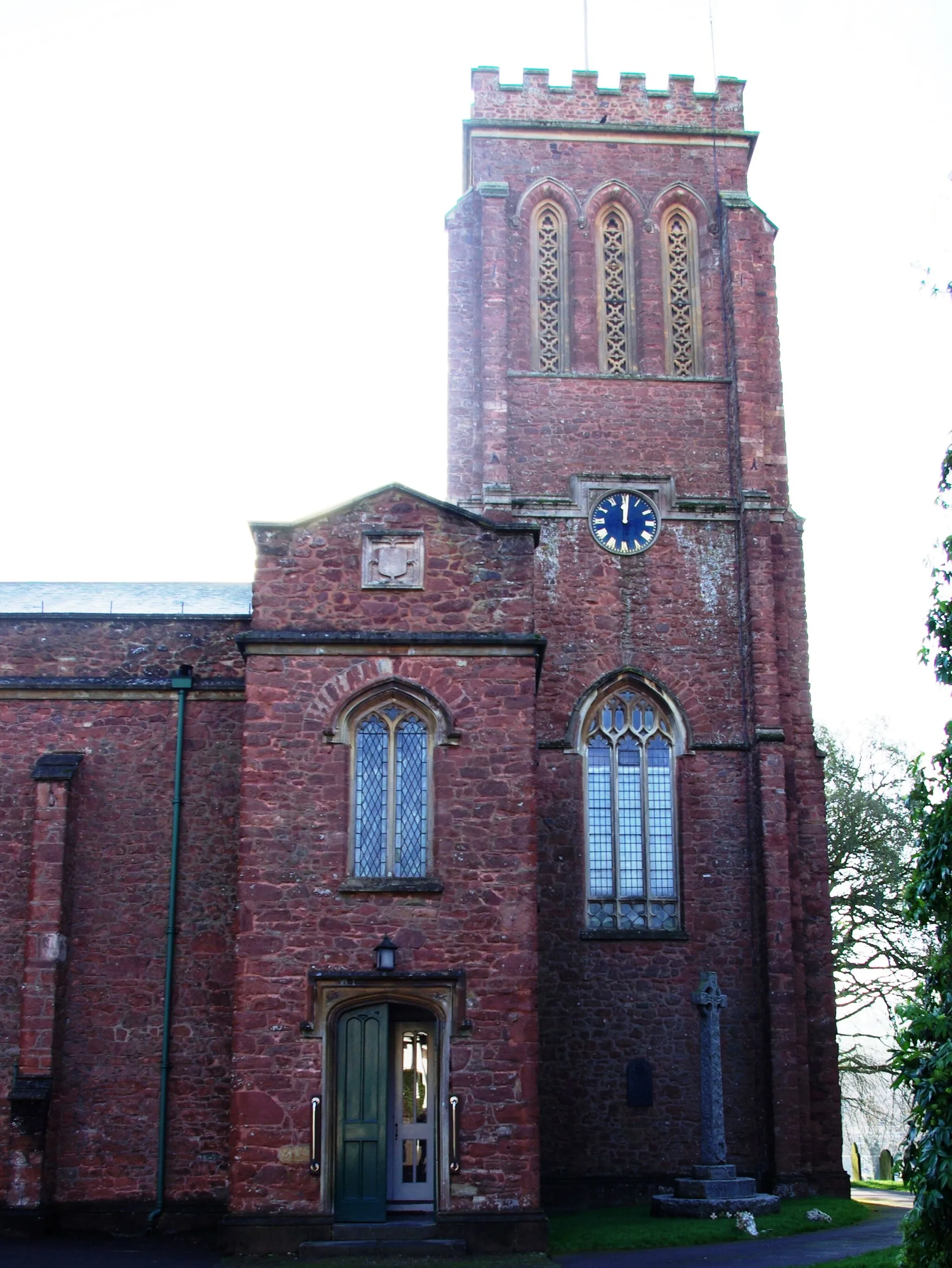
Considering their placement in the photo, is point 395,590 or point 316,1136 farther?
point 395,590

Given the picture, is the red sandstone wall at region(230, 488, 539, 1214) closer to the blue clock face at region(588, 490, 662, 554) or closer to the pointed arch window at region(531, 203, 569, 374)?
the blue clock face at region(588, 490, 662, 554)

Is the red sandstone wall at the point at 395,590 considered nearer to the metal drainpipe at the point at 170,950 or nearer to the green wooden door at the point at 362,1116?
the metal drainpipe at the point at 170,950

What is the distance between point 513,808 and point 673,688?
257 inches

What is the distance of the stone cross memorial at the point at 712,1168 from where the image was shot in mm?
18375

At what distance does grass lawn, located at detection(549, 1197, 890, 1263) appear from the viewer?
16.6 metres

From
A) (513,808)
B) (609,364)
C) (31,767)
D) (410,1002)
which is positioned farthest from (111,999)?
(609,364)

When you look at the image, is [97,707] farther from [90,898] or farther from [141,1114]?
[141,1114]

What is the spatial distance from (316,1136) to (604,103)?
1961 centimetres

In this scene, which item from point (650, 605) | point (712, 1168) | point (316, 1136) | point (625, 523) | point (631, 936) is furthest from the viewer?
point (625, 523)

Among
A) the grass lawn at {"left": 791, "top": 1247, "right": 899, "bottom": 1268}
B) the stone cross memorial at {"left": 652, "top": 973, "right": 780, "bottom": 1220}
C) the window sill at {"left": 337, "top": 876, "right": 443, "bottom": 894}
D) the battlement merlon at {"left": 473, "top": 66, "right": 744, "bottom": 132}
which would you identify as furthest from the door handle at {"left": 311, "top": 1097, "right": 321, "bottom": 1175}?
the battlement merlon at {"left": 473, "top": 66, "right": 744, "bottom": 132}

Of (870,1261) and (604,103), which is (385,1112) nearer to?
(870,1261)

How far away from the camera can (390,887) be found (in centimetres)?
1672

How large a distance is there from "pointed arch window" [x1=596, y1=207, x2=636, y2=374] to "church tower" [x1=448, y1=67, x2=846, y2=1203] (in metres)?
0.05

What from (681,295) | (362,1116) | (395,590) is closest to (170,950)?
(362,1116)
